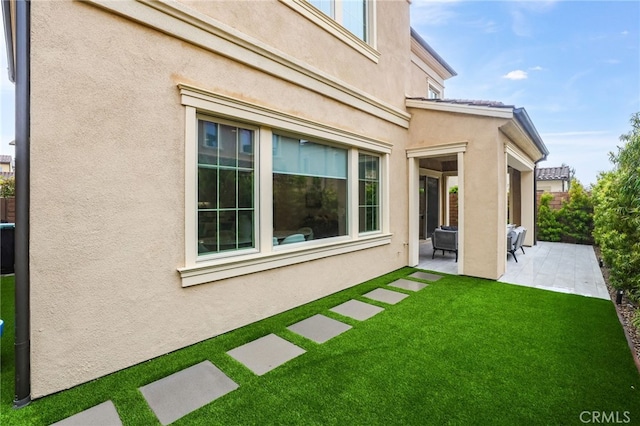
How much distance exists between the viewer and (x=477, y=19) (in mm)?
9844

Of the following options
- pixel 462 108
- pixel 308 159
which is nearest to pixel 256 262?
pixel 308 159

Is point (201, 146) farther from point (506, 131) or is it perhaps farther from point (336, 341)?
point (506, 131)

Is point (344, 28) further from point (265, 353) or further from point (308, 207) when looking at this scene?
point (265, 353)

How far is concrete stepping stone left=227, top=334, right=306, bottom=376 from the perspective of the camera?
10.4 feet

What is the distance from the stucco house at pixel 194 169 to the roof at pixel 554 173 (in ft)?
69.7

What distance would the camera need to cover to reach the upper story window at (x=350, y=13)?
5708 mm

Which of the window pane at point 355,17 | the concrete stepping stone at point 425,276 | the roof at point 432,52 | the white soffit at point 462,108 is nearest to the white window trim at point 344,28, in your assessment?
the window pane at point 355,17

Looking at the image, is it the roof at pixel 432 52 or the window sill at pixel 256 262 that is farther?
the roof at pixel 432 52

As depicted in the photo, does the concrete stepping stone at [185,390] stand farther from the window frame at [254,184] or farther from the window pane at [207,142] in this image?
the window pane at [207,142]

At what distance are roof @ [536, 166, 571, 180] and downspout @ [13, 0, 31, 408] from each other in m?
28.6

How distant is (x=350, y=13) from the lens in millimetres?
6297

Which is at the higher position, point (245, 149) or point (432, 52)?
point (432, 52)

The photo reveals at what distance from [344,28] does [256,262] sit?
5.15m

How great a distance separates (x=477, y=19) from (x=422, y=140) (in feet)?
19.8
